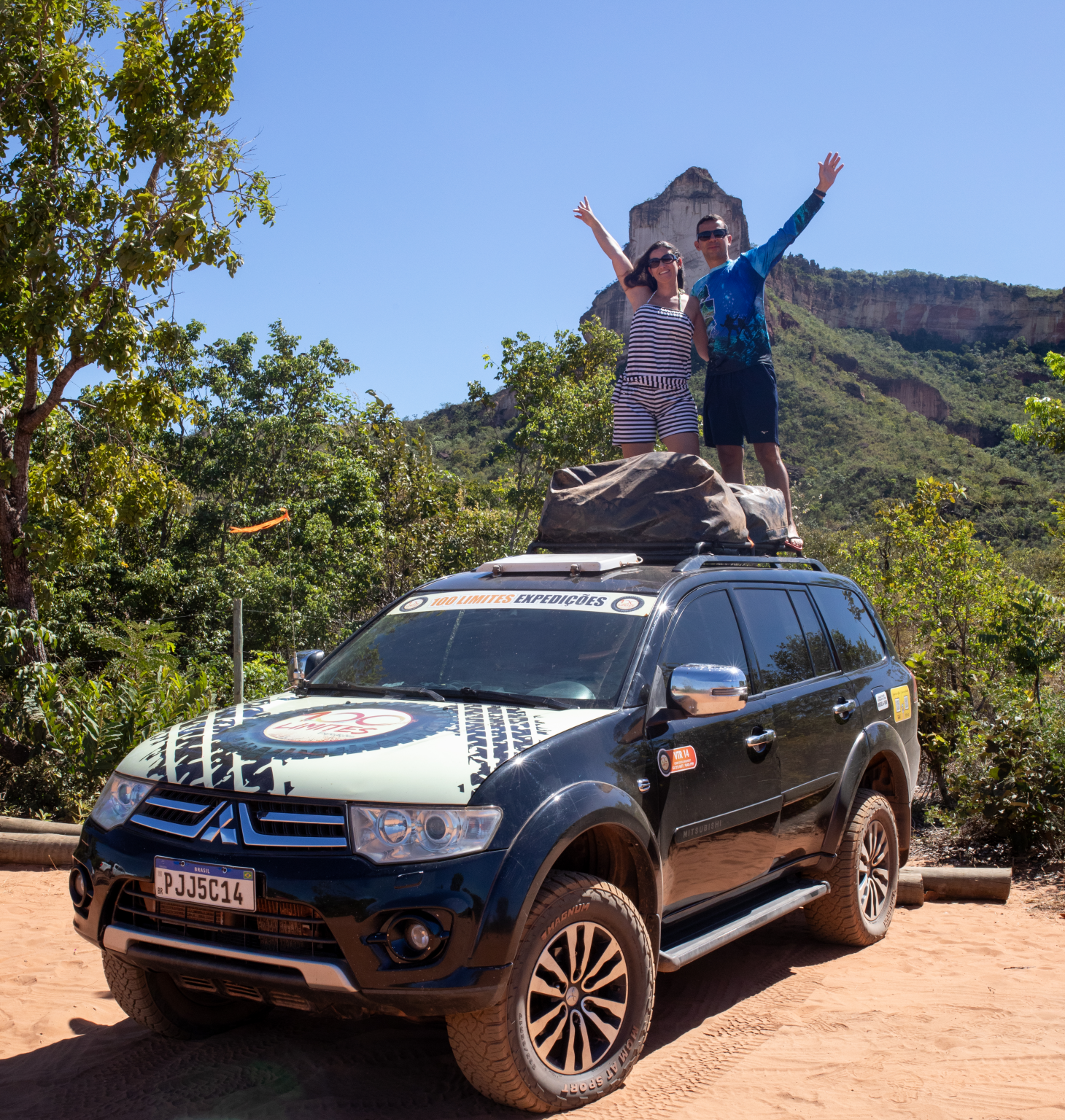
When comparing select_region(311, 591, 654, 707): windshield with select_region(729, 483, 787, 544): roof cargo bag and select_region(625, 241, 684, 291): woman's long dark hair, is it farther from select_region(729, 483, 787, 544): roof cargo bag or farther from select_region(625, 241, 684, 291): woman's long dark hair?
select_region(625, 241, 684, 291): woman's long dark hair

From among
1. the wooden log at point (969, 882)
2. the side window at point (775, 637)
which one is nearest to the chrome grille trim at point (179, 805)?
the side window at point (775, 637)

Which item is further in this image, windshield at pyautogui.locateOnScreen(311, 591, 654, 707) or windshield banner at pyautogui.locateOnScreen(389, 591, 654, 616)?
windshield banner at pyautogui.locateOnScreen(389, 591, 654, 616)

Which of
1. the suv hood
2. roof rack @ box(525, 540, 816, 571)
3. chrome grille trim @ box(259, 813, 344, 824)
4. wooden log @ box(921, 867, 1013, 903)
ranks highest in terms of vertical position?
roof rack @ box(525, 540, 816, 571)

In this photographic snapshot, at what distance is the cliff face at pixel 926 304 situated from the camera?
9200 cm

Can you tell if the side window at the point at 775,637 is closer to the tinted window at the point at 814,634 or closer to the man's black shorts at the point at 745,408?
the tinted window at the point at 814,634

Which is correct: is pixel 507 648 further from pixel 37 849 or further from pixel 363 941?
pixel 37 849

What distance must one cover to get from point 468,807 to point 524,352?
1579 centimetres

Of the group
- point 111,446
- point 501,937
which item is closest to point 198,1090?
point 501,937

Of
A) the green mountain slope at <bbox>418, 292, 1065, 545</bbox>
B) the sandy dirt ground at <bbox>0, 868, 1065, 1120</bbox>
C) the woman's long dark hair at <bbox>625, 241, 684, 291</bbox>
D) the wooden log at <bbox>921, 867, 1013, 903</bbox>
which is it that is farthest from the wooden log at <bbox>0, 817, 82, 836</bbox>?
the green mountain slope at <bbox>418, 292, 1065, 545</bbox>

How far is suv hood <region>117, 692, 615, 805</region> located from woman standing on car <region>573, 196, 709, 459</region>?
364cm

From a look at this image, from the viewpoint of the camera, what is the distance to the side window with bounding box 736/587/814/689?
181 inches

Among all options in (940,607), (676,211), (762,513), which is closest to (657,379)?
(762,513)

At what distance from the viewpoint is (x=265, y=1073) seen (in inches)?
139

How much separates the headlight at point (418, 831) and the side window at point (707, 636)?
116cm
